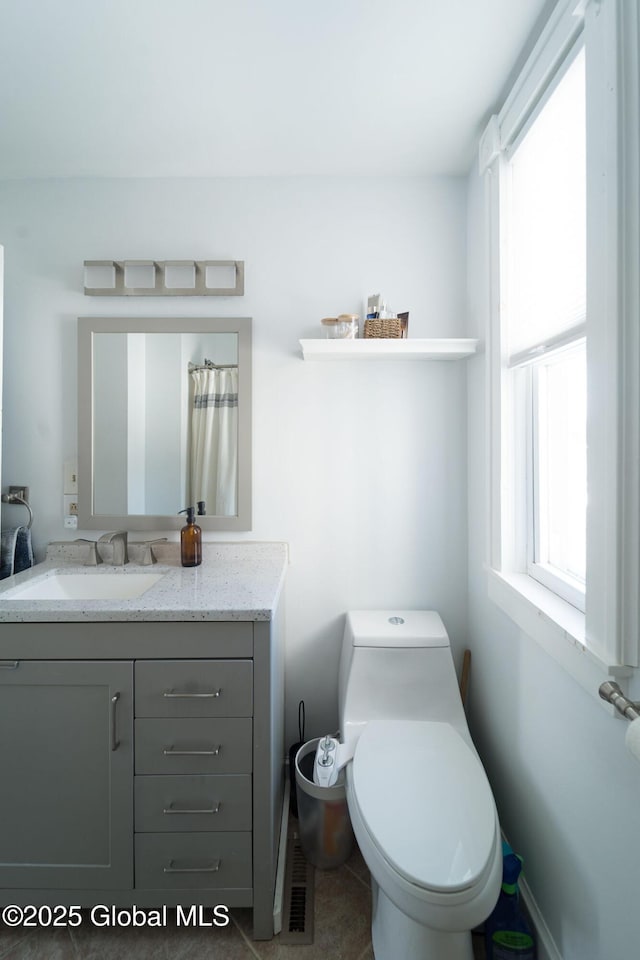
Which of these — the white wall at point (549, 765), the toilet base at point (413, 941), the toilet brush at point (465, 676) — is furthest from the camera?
the toilet brush at point (465, 676)

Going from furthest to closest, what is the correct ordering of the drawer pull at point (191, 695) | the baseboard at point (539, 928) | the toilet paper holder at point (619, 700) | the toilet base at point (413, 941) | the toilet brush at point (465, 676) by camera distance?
the toilet brush at point (465, 676) → the drawer pull at point (191, 695) → the baseboard at point (539, 928) → the toilet base at point (413, 941) → the toilet paper holder at point (619, 700)

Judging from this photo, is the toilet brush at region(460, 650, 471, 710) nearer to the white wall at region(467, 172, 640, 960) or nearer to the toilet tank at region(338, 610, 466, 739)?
the white wall at region(467, 172, 640, 960)

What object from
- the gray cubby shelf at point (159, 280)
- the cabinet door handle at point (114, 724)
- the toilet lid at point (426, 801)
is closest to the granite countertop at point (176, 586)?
the cabinet door handle at point (114, 724)

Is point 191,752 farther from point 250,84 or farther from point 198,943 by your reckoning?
point 250,84

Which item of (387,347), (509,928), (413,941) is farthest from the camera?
(387,347)

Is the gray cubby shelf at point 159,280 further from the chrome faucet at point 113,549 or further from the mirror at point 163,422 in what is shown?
the chrome faucet at point 113,549

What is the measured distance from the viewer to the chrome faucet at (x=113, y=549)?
183 cm

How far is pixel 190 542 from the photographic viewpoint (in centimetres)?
179

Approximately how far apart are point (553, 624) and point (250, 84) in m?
1.75

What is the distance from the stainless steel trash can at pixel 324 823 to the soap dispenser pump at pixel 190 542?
81 centimetres

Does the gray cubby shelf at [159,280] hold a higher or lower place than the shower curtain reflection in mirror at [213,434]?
higher

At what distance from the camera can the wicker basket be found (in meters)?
1.71

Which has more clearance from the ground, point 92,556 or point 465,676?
point 92,556

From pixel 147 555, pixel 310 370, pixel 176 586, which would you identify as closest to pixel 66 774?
pixel 176 586
